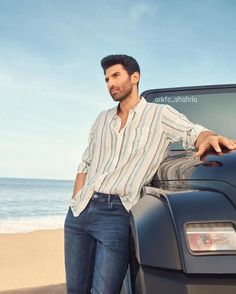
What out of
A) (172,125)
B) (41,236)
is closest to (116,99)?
(172,125)

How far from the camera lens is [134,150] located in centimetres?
206

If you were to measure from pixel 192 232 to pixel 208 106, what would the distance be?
6.56 ft

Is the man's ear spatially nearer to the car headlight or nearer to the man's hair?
the man's hair

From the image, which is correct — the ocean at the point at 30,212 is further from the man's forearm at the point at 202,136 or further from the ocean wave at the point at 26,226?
the man's forearm at the point at 202,136

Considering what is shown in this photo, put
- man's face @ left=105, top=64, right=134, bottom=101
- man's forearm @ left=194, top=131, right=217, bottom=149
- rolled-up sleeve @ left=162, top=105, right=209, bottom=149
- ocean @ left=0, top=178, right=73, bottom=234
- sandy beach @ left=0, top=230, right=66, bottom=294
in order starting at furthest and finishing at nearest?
ocean @ left=0, top=178, right=73, bottom=234
sandy beach @ left=0, top=230, right=66, bottom=294
man's face @ left=105, top=64, right=134, bottom=101
rolled-up sleeve @ left=162, top=105, right=209, bottom=149
man's forearm @ left=194, top=131, right=217, bottom=149

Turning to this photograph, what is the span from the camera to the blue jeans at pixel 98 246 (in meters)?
1.92

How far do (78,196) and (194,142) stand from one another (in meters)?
0.64

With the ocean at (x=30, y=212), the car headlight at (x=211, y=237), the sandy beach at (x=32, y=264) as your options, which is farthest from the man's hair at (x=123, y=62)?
the ocean at (x=30, y=212)

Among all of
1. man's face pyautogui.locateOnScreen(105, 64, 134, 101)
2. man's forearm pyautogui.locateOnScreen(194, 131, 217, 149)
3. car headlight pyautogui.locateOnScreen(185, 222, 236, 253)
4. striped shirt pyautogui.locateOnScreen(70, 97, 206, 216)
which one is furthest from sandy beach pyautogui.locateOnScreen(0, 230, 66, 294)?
car headlight pyautogui.locateOnScreen(185, 222, 236, 253)

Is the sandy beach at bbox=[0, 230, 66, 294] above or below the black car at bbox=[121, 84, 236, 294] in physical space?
below

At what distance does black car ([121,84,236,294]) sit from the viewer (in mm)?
1318

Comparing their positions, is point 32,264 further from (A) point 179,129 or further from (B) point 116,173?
(A) point 179,129

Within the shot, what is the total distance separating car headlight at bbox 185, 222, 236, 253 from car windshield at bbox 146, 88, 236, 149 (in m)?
1.74

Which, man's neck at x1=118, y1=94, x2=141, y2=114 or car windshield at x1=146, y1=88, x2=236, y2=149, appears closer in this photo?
man's neck at x1=118, y1=94, x2=141, y2=114
